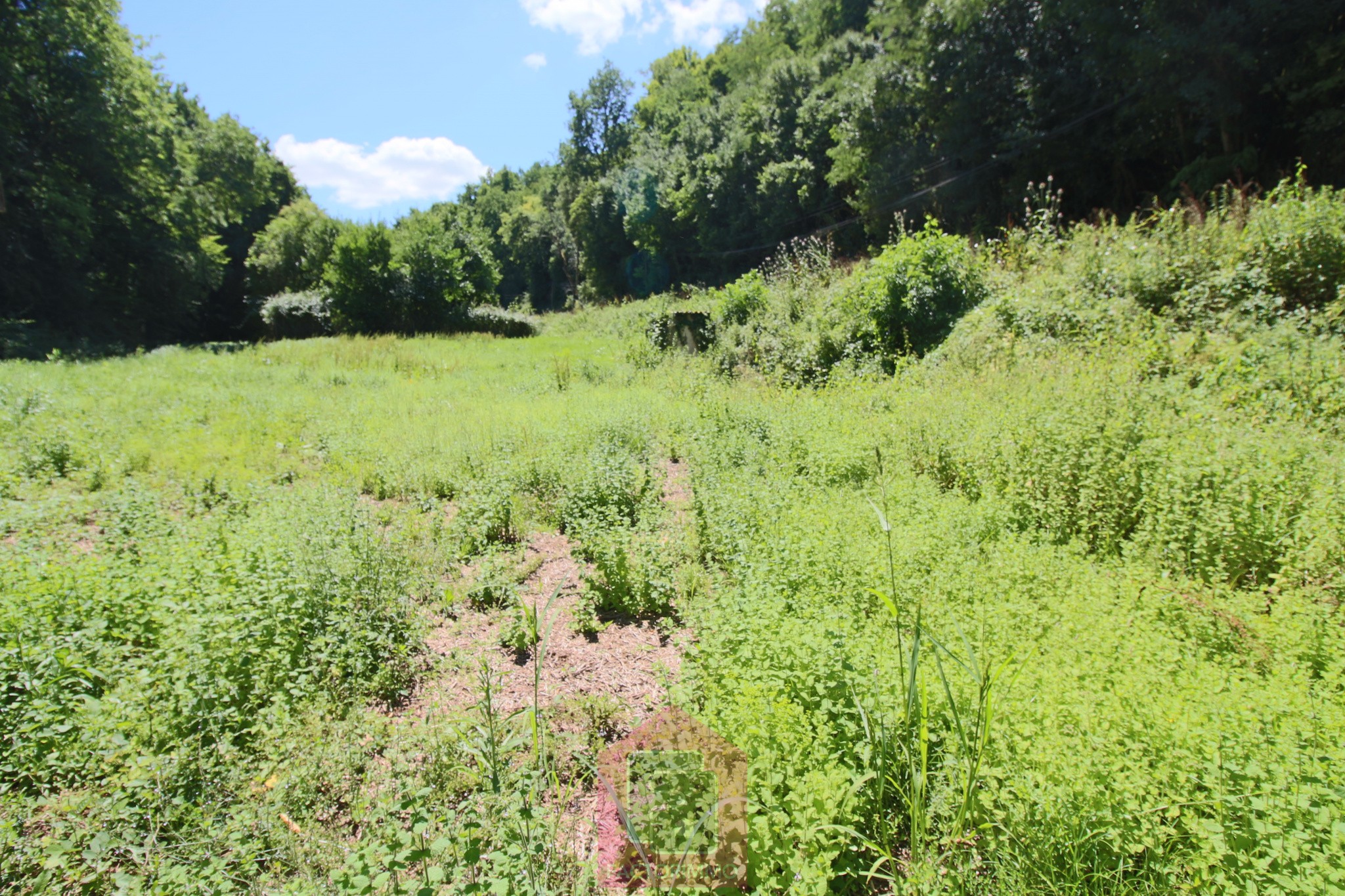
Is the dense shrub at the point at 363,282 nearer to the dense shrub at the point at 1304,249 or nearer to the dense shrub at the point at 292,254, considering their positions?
the dense shrub at the point at 292,254

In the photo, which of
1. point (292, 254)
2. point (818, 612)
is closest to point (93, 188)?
point (292, 254)

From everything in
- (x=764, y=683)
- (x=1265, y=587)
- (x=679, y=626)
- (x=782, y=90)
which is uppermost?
(x=782, y=90)

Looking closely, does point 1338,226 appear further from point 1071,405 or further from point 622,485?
point 622,485

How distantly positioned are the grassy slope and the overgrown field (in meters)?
0.02

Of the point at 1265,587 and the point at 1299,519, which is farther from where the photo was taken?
the point at 1299,519

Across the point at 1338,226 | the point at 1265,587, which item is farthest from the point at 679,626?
the point at 1338,226

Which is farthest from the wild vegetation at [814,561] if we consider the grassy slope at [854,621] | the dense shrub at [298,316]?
the dense shrub at [298,316]

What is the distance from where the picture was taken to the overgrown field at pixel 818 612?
2.05 metres

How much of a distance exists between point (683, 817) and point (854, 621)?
5.16ft

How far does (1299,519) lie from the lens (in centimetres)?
362

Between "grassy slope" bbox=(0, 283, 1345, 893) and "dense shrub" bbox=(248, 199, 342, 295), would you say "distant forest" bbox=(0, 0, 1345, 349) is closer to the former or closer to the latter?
"dense shrub" bbox=(248, 199, 342, 295)

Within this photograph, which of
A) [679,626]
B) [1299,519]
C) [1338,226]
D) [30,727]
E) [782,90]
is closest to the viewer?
[30,727]

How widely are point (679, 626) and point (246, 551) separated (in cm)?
297

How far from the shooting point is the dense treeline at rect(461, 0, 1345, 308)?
10.7m
